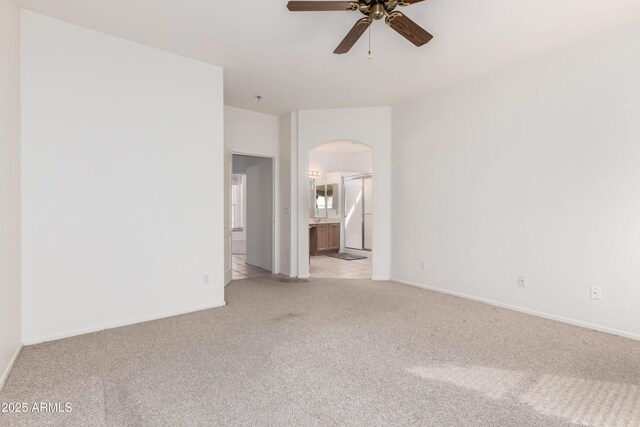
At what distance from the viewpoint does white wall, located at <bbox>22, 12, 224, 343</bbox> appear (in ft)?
8.61

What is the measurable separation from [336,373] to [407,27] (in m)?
2.45

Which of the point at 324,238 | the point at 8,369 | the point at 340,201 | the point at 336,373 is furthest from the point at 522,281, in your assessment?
the point at 340,201

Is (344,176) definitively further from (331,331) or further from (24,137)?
(24,137)

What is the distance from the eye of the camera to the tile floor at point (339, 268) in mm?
5426

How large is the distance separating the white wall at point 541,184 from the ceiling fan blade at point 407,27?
1701 mm

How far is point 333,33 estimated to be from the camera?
291 centimetres

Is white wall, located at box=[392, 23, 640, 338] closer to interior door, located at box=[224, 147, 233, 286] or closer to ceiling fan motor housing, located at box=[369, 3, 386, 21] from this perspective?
ceiling fan motor housing, located at box=[369, 3, 386, 21]

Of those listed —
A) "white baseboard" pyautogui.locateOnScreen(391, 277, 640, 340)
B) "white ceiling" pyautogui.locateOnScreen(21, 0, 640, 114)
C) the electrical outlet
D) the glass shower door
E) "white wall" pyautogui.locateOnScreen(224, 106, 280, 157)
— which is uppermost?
"white ceiling" pyautogui.locateOnScreen(21, 0, 640, 114)

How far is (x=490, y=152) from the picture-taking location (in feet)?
12.3

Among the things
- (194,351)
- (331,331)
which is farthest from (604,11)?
(194,351)

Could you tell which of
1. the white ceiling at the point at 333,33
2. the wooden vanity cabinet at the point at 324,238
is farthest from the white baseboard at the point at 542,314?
the wooden vanity cabinet at the point at 324,238

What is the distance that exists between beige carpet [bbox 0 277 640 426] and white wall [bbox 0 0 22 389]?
235 millimetres

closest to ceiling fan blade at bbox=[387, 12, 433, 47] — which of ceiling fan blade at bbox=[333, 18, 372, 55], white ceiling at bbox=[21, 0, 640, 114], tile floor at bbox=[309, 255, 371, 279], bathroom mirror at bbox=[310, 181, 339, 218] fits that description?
ceiling fan blade at bbox=[333, 18, 372, 55]

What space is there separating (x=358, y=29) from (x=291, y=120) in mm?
2930
